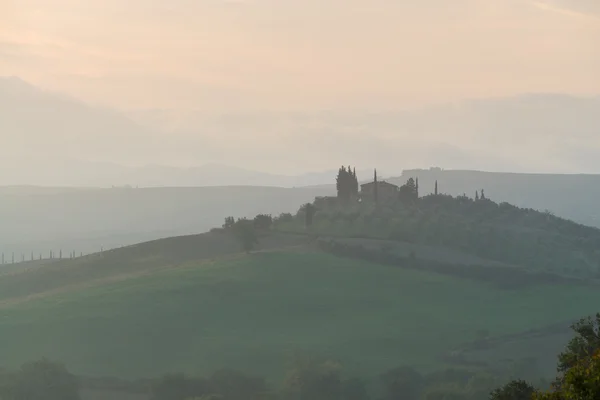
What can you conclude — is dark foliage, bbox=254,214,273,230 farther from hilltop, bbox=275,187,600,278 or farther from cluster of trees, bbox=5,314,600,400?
cluster of trees, bbox=5,314,600,400

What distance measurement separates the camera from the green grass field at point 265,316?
106 metres

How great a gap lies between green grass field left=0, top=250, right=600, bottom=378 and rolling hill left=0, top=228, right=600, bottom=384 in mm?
245

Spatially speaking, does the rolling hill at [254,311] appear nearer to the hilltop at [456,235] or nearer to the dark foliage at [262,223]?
Answer: the dark foliage at [262,223]

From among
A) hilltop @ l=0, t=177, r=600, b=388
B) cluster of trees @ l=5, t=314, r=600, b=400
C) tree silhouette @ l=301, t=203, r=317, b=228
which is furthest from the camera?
tree silhouette @ l=301, t=203, r=317, b=228

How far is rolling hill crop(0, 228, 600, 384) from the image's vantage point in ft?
348

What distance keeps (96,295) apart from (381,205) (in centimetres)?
7868

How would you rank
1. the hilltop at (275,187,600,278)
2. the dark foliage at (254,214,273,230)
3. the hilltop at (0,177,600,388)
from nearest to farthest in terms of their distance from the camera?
the hilltop at (0,177,600,388)
the hilltop at (275,187,600,278)
the dark foliage at (254,214,273,230)

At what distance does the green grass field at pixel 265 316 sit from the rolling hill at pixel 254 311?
24cm

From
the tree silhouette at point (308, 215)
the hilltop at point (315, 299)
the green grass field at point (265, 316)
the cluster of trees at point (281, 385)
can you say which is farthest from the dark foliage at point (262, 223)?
the cluster of trees at point (281, 385)

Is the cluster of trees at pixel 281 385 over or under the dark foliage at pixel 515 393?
under

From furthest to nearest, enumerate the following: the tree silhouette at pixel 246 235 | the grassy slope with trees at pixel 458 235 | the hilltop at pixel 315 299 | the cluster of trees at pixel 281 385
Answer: the grassy slope with trees at pixel 458 235 → the tree silhouette at pixel 246 235 → the hilltop at pixel 315 299 → the cluster of trees at pixel 281 385

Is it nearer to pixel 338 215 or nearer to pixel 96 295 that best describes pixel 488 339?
pixel 96 295

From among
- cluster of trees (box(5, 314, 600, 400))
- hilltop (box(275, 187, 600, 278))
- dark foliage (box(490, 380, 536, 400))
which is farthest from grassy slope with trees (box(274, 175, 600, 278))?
dark foliage (box(490, 380, 536, 400))

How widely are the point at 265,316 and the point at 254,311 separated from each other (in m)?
2.24
